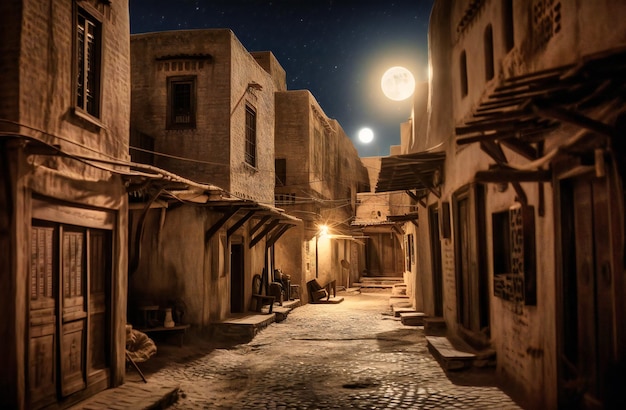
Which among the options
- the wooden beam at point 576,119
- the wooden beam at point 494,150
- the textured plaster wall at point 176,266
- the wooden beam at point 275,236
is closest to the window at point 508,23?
the wooden beam at point 494,150

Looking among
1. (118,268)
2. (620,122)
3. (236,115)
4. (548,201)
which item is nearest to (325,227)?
(236,115)

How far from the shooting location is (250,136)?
17406 mm

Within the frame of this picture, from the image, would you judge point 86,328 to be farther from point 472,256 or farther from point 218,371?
point 472,256

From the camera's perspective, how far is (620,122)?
181 inches

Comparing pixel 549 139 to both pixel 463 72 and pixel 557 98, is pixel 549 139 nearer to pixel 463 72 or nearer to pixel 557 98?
pixel 557 98

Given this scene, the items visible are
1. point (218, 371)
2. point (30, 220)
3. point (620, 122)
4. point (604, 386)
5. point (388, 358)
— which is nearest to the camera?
point (620, 122)

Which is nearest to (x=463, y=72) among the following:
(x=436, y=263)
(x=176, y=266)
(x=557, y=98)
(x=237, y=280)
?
(x=436, y=263)

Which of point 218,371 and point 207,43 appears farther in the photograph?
point 207,43

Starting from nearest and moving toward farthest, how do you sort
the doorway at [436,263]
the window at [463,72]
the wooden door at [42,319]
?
the wooden door at [42,319]
the window at [463,72]
the doorway at [436,263]

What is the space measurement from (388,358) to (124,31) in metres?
7.60

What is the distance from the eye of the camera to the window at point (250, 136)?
17.1 metres

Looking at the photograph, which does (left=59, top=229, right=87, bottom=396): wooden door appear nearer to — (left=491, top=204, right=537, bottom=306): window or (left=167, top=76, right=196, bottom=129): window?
(left=491, top=204, right=537, bottom=306): window

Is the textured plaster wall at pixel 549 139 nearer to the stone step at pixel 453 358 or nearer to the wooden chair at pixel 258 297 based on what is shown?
the stone step at pixel 453 358

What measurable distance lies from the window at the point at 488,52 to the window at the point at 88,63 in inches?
242
